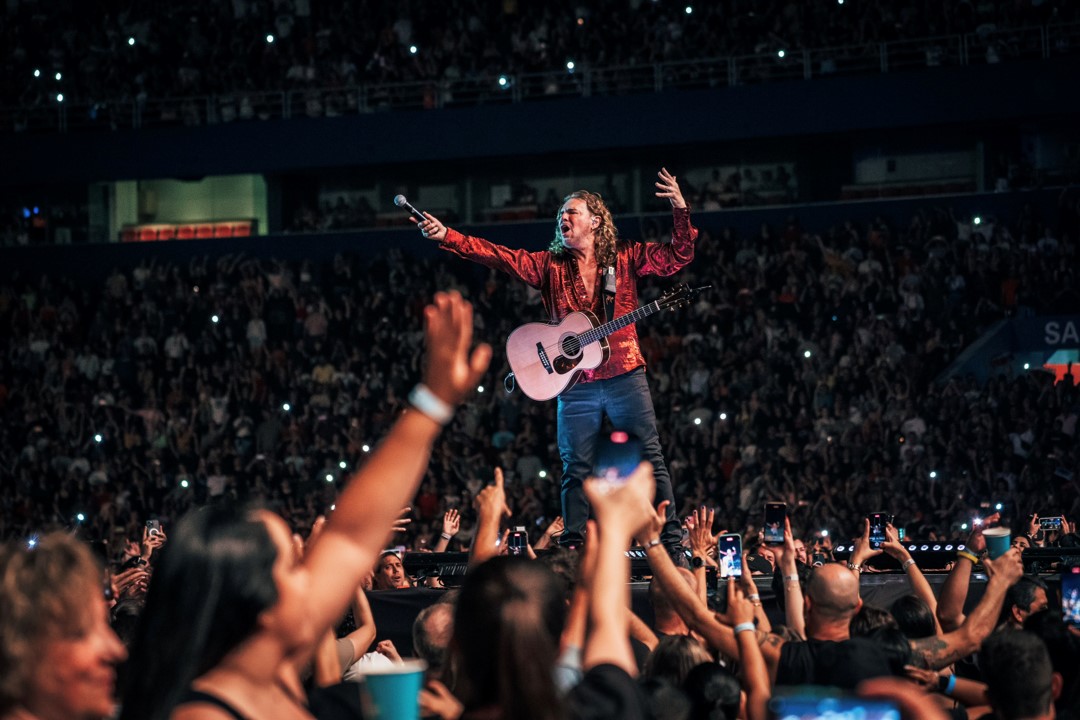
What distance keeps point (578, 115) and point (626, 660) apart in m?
17.0

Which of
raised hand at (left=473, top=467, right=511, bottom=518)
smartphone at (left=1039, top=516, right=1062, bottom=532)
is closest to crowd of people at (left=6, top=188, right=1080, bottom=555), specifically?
smartphone at (left=1039, top=516, right=1062, bottom=532)

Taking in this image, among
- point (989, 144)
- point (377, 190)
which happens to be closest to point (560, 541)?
point (989, 144)

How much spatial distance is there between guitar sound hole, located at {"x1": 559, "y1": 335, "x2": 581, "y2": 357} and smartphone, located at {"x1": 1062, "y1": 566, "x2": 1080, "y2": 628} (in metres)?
2.61

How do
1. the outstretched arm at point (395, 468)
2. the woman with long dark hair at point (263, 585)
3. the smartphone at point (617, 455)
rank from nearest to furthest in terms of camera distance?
the woman with long dark hair at point (263, 585) → the outstretched arm at point (395, 468) → the smartphone at point (617, 455)

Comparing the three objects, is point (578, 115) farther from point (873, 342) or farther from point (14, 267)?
point (14, 267)

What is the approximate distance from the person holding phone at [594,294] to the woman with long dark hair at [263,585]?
172 inches

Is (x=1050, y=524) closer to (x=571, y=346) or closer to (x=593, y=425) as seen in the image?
(x=593, y=425)

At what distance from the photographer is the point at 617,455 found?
9.67 meters

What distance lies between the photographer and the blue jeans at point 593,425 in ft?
21.7

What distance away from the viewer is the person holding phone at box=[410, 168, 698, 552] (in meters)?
6.59

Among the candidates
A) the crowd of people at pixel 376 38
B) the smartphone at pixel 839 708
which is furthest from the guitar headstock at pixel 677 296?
the crowd of people at pixel 376 38

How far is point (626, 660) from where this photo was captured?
7.63 ft

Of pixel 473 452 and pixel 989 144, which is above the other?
pixel 989 144

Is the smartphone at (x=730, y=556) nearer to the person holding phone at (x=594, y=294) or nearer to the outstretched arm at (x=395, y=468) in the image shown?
the person holding phone at (x=594, y=294)
